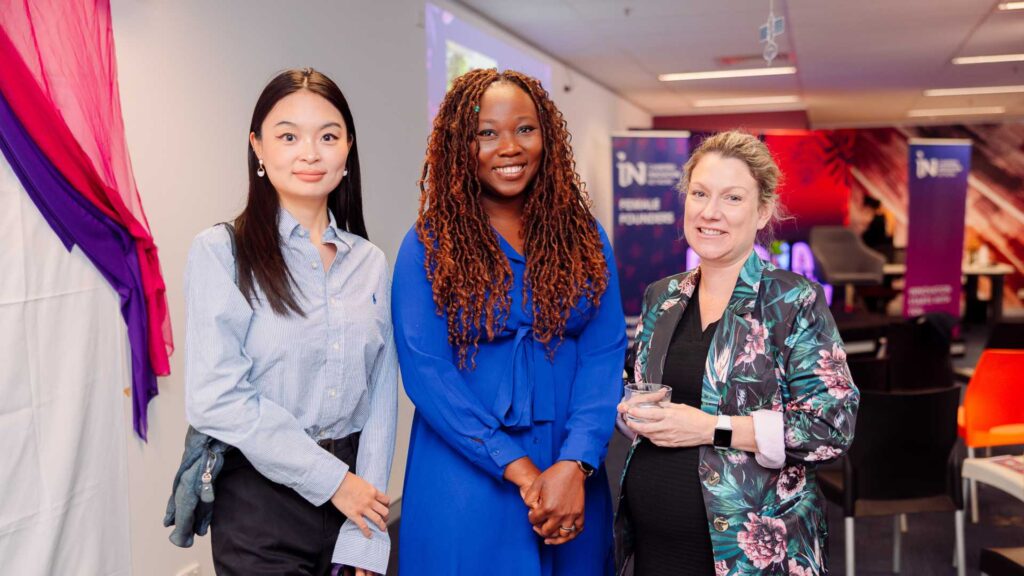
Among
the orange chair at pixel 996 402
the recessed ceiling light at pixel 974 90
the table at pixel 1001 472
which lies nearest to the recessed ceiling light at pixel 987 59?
the recessed ceiling light at pixel 974 90

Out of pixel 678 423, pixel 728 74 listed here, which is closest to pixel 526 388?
pixel 678 423

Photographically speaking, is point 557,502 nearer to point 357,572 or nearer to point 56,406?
point 357,572

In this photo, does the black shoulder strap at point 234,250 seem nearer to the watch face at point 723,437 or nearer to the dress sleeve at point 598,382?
the dress sleeve at point 598,382

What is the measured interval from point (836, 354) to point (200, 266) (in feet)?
4.12

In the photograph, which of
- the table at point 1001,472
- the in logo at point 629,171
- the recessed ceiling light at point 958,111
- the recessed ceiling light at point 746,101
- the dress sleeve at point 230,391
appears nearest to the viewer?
Answer: the dress sleeve at point 230,391

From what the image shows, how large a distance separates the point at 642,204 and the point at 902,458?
617cm

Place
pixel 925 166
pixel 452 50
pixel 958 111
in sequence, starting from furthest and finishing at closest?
1. pixel 958 111
2. pixel 925 166
3. pixel 452 50

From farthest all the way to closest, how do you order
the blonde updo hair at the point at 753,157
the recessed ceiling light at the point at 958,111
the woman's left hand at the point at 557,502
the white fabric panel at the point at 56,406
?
1. the recessed ceiling light at the point at 958,111
2. the white fabric panel at the point at 56,406
3. the blonde updo hair at the point at 753,157
4. the woman's left hand at the point at 557,502

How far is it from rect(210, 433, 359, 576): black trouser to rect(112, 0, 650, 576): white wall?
130 centimetres

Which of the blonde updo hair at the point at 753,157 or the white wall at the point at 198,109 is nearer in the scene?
the blonde updo hair at the point at 753,157

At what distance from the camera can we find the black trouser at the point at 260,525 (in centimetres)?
158

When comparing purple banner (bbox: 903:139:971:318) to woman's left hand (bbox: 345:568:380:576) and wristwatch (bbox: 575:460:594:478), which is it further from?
woman's left hand (bbox: 345:568:380:576)

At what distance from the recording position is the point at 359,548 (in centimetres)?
166

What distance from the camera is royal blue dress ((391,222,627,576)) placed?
5.57 ft
